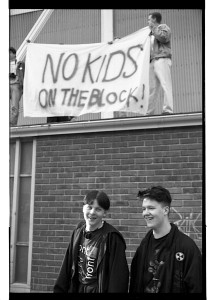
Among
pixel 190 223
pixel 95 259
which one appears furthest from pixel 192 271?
pixel 190 223

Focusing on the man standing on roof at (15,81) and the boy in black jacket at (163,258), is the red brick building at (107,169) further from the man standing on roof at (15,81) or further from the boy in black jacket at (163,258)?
the boy in black jacket at (163,258)

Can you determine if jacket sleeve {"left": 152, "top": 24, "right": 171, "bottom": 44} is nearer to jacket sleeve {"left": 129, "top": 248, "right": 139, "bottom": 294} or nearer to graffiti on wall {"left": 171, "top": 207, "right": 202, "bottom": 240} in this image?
graffiti on wall {"left": 171, "top": 207, "right": 202, "bottom": 240}

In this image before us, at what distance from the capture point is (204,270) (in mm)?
3377

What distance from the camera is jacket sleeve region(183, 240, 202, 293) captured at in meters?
3.07

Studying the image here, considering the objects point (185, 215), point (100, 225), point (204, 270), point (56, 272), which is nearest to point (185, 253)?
point (204, 270)

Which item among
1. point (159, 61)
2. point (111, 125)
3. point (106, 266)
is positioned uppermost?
point (159, 61)

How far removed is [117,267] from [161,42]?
2.74 m

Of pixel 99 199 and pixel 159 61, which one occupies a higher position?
pixel 159 61


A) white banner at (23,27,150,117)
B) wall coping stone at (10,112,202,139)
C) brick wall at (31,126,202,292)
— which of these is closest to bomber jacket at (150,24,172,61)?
white banner at (23,27,150,117)

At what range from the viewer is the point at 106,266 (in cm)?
333

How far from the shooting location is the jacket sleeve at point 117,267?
3234 millimetres

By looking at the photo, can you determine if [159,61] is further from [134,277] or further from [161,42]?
[134,277]

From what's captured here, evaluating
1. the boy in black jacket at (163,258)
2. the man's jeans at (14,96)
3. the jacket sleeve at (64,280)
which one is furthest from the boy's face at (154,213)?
the man's jeans at (14,96)

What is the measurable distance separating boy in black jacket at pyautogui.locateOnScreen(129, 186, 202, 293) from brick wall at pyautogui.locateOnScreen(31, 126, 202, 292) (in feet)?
4.89
